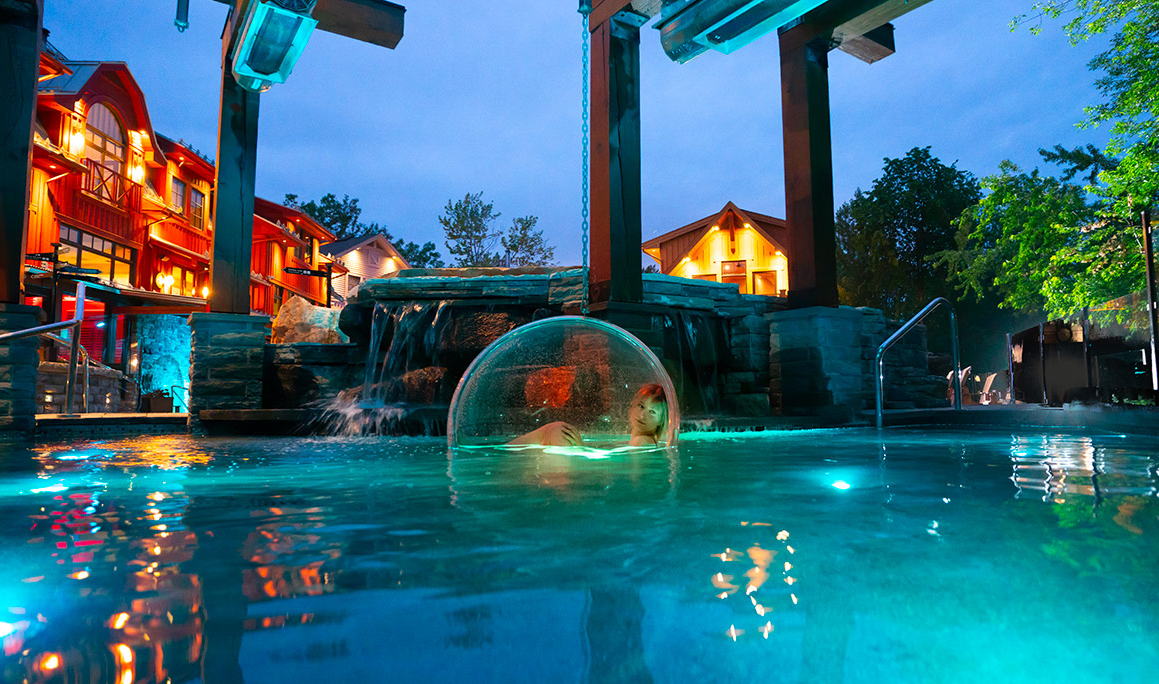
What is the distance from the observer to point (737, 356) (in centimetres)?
894

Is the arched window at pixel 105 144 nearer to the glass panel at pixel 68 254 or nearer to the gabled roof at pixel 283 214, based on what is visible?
the glass panel at pixel 68 254

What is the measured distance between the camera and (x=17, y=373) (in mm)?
7020

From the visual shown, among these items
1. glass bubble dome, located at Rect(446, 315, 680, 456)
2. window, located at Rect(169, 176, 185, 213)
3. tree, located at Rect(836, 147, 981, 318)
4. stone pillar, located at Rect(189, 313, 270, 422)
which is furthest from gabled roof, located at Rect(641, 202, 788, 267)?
glass bubble dome, located at Rect(446, 315, 680, 456)

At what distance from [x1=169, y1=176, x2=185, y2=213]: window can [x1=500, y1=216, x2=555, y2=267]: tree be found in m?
13.5

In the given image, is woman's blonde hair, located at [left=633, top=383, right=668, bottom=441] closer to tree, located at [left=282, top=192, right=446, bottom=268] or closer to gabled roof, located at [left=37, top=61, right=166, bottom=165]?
gabled roof, located at [left=37, top=61, right=166, bottom=165]

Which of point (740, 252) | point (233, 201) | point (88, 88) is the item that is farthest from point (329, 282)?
point (233, 201)

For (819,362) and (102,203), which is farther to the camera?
(102,203)

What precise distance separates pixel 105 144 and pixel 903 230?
38189mm

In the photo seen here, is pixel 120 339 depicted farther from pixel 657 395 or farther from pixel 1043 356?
pixel 1043 356

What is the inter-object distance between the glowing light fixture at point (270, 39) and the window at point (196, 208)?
20.8 m

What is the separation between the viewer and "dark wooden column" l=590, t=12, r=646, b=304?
7859 mm

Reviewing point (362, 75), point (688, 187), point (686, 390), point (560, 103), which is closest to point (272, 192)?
point (362, 75)

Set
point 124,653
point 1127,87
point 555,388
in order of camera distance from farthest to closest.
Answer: point 1127,87
point 555,388
point 124,653

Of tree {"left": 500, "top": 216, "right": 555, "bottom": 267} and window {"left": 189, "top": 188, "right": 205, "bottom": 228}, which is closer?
window {"left": 189, "top": 188, "right": 205, "bottom": 228}
